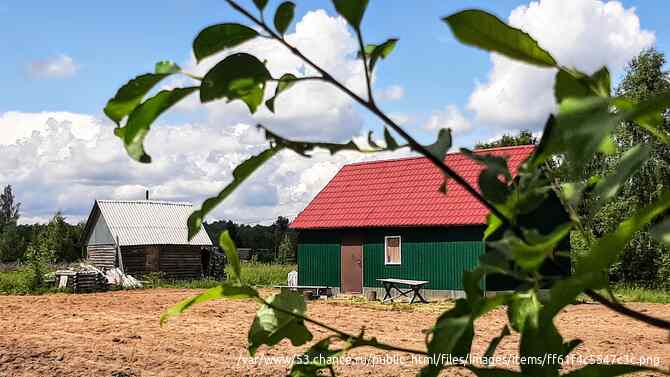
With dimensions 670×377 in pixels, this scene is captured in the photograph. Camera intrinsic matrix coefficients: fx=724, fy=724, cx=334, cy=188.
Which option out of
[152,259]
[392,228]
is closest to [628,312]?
[392,228]

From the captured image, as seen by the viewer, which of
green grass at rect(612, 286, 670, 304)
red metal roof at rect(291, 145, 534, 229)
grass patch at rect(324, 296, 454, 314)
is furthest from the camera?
green grass at rect(612, 286, 670, 304)

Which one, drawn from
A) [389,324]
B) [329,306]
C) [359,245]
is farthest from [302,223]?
[389,324]

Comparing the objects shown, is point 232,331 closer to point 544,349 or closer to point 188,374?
point 188,374

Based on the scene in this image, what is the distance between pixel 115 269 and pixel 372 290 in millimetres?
12424

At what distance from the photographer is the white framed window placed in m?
19.6

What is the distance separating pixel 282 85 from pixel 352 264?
1990 cm

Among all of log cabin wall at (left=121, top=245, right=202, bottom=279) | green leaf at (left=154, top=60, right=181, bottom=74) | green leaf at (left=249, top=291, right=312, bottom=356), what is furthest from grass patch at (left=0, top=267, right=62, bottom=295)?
green leaf at (left=154, top=60, right=181, bottom=74)

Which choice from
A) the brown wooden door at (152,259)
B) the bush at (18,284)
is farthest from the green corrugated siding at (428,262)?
the brown wooden door at (152,259)

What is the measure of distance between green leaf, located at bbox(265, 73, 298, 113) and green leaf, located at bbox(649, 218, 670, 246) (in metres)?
0.35

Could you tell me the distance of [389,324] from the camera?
1364 centimetres

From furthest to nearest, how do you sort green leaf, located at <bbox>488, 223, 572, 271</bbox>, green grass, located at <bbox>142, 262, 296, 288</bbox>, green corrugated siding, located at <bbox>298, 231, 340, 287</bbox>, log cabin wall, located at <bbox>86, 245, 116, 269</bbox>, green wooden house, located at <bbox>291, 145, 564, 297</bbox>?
log cabin wall, located at <bbox>86, 245, 116, 269</bbox> → green grass, located at <bbox>142, 262, 296, 288</bbox> → green corrugated siding, located at <bbox>298, 231, 340, 287</bbox> → green wooden house, located at <bbox>291, 145, 564, 297</bbox> → green leaf, located at <bbox>488, 223, 572, 271</bbox>

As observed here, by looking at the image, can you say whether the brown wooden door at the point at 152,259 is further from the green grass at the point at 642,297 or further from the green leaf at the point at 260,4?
the green leaf at the point at 260,4

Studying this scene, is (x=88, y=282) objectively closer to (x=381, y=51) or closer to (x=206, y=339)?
(x=206, y=339)

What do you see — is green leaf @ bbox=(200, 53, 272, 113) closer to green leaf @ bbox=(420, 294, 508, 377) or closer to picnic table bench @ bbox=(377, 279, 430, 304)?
green leaf @ bbox=(420, 294, 508, 377)
